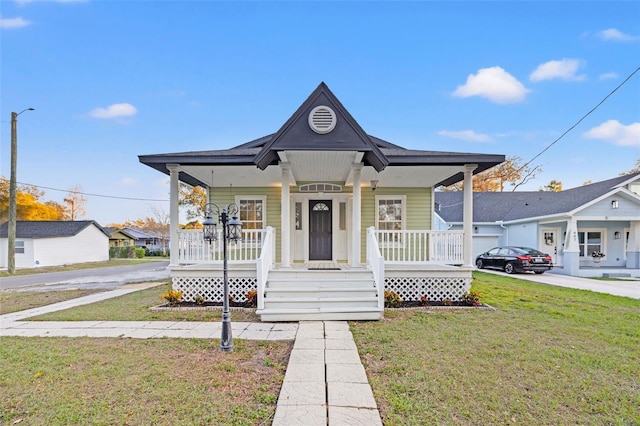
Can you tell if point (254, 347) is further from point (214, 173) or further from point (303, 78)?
point (303, 78)

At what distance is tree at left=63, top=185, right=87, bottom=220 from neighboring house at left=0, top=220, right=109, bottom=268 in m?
17.6

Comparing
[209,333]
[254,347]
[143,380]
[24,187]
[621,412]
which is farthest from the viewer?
[24,187]

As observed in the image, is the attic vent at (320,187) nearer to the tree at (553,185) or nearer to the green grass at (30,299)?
the green grass at (30,299)

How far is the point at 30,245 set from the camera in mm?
21953

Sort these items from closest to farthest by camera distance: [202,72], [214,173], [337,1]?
1. [214,173]
2. [337,1]
3. [202,72]

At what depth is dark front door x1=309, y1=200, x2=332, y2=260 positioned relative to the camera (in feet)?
33.7

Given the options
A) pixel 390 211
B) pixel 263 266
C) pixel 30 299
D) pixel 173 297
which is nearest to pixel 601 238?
pixel 390 211

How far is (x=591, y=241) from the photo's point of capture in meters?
17.1

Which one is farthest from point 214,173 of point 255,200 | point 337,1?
point 337,1

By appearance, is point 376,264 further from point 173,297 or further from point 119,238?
point 119,238

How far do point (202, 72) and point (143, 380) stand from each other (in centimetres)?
1648

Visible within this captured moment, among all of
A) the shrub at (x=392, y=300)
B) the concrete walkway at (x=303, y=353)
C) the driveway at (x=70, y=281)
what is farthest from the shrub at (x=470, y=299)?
the driveway at (x=70, y=281)

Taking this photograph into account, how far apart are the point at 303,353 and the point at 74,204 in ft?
162

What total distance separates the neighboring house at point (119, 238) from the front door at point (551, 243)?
41.4 m
